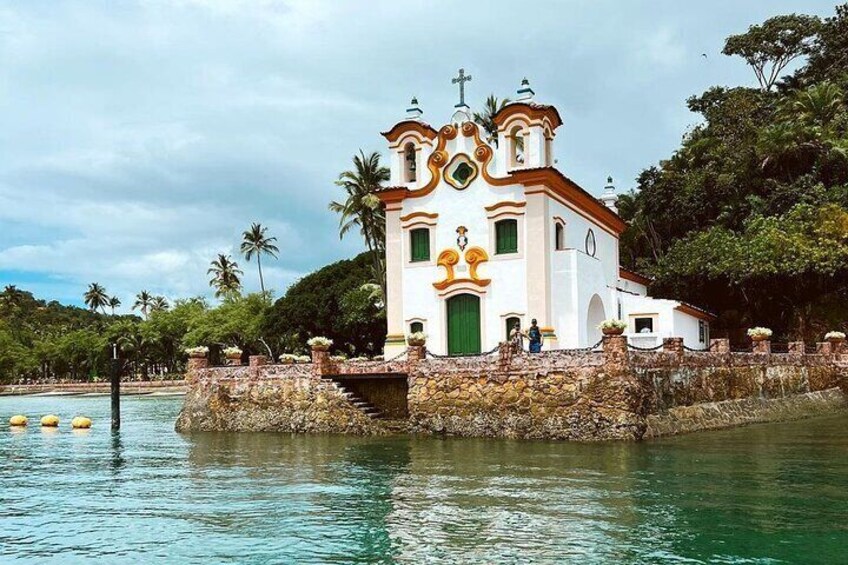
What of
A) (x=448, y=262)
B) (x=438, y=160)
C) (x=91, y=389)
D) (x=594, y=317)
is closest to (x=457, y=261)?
(x=448, y=262)

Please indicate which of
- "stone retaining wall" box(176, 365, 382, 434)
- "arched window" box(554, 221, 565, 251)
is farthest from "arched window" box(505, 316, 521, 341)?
"stone retaining wall" box(176, 365, 382, 434)

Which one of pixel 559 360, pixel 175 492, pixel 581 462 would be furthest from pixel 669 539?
pixel 559 360

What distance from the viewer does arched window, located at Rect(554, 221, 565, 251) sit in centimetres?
3078

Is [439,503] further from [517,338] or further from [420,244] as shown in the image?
[420,244]

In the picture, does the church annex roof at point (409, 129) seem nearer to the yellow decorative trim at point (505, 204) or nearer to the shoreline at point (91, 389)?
the yellow decorative trim at point (505, 204)

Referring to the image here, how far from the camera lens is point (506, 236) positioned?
1190 inches

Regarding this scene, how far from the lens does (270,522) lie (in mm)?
13547

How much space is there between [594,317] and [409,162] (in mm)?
9241

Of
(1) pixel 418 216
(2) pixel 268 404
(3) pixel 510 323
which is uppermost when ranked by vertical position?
(1) pixel 418 216

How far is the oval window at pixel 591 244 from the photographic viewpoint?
34281 mm

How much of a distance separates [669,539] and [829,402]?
24.6 m

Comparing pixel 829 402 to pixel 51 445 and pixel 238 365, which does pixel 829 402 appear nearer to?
pixel 238 365

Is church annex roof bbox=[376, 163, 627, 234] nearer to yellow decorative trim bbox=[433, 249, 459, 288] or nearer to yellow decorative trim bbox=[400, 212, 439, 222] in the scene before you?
yellow decorative trim bbox=[400, 212, 439, 222]

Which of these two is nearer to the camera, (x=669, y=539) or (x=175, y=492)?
(x=669, y=539)
